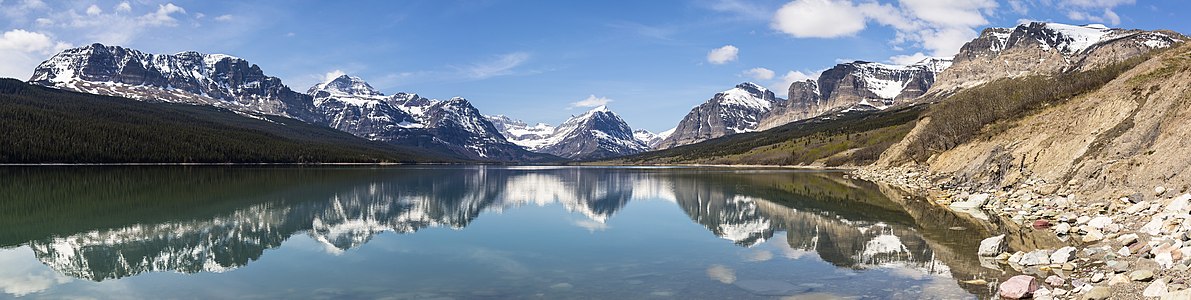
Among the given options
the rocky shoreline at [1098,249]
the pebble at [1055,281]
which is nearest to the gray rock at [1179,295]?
the rocky shoreline at [1098,249]

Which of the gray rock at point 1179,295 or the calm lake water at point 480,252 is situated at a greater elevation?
the gray rock at point 1179,295

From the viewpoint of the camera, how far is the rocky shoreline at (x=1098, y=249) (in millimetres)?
15336

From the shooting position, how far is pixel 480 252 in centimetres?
2703

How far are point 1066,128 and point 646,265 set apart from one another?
4280 cm

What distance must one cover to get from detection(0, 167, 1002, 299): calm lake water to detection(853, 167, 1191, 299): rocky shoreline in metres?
1.34

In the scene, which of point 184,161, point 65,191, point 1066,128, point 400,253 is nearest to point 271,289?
point 400,253

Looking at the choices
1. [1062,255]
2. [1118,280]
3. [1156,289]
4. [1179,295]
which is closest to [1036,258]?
[1062,255]

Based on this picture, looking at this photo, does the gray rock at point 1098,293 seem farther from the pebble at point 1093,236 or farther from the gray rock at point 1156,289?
the pebble at point 1093,236

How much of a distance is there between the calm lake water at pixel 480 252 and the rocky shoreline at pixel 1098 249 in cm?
134

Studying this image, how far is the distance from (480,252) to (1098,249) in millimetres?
22151

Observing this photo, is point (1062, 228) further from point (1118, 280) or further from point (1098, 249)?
point (1118, 280)

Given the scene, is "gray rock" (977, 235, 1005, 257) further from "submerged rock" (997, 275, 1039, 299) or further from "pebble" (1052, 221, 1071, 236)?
"submerged rock" (997, 275, 1039, 299)

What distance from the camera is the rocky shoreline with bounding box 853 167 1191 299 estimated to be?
1534 cm

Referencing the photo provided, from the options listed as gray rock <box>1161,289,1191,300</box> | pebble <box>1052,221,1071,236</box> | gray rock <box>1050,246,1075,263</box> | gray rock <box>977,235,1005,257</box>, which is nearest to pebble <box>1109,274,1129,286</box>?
gray rock <box>1161,289,1191,300</box>
